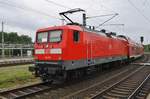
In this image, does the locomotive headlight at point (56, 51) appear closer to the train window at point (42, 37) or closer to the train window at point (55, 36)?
the train window at point (55, 36)

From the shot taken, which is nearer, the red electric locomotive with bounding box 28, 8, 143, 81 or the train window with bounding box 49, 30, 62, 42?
the red electric locomotive with bounding box 28, 8, 143, 81

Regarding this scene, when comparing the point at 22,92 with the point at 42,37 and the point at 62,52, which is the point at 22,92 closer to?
the point at 62,52

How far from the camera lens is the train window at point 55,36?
12787 mm

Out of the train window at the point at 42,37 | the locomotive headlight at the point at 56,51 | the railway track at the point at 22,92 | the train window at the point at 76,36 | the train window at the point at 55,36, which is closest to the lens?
the railway track at the point at 22,92

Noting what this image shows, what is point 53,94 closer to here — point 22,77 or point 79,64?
point 79,64

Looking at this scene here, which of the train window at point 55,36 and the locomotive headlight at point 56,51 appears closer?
the locomotive headlight at point 56,51

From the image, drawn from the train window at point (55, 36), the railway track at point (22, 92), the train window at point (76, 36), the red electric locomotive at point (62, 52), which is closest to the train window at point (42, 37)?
the red electric locomotive at point (62, 52)

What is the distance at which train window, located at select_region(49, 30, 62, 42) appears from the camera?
503 inches

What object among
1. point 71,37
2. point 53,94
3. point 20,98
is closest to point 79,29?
point 71,37

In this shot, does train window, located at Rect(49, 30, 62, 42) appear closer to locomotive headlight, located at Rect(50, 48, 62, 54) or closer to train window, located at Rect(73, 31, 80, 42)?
locomotive headlight, located at Rect(50, 48, 62, 54)

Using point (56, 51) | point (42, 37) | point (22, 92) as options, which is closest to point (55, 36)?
point (56, 51)

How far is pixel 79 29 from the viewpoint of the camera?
14055 millimetres

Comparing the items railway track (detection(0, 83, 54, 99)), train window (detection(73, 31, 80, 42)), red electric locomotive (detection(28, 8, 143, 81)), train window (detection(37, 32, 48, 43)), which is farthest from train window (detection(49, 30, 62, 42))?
railway track (detection(0, 83, 54, 99))

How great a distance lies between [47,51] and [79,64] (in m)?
2.19
